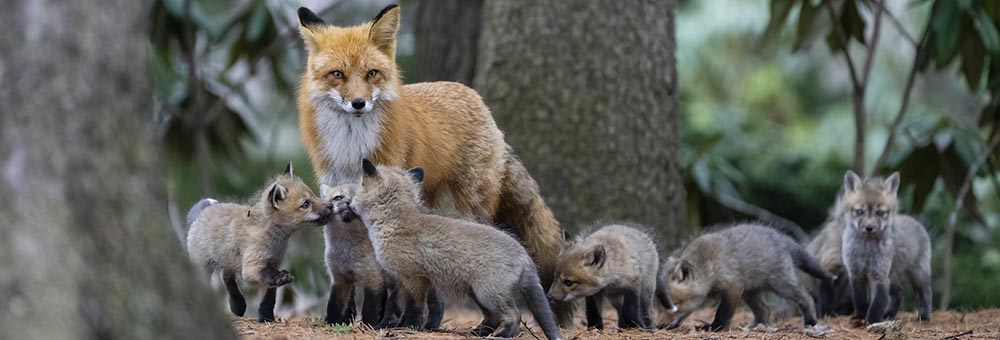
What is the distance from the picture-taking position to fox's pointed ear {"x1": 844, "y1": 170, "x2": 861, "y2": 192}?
949 cm

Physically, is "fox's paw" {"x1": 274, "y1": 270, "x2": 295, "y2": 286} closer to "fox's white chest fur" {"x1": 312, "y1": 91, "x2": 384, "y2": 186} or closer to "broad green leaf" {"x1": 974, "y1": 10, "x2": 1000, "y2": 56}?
"fox's white chest fur" {"x1": 312, "y1": 91, "x2": 384, "y2": 186}

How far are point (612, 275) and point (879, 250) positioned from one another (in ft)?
7.97

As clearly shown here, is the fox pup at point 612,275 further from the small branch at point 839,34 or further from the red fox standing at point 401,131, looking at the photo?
the small branch at point 839,34

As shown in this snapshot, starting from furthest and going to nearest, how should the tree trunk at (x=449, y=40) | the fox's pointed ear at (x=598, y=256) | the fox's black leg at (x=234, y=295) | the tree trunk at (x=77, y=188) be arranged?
the tree trunk at (x=449, y=40), the fox's pointed ear at (x=598, y=256), the fox's black leg at (x=234, y=295), the tree trunk at (x=77, y=188)

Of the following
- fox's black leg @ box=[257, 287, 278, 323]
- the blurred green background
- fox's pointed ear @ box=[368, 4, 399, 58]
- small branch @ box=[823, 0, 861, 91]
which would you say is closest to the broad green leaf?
the blurred green background

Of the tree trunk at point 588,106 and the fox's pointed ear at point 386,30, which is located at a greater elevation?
the fox's pointed ear at point 386,30

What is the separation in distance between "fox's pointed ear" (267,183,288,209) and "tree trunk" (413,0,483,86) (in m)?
5.29

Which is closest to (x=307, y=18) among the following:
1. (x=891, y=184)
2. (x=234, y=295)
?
(x=234, y=295)

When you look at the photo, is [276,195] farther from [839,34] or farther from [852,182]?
[839,34]

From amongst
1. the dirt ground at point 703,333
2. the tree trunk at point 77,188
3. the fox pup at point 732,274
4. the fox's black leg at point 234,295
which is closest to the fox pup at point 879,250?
the dirt ground at point 703,333

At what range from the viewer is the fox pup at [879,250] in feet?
30.0

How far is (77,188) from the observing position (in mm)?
4188

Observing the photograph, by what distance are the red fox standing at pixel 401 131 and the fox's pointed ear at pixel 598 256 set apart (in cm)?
64

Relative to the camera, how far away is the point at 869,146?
21.4 metres
